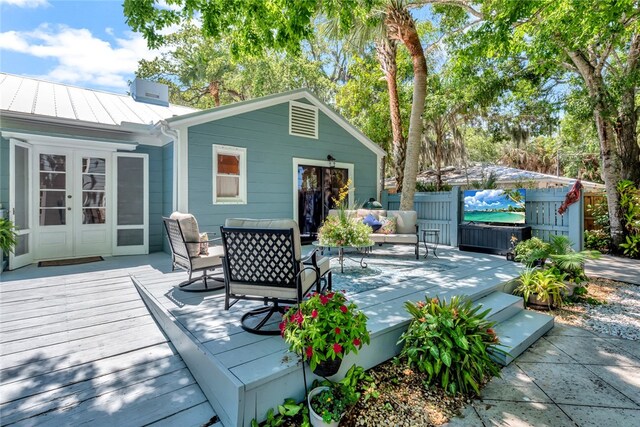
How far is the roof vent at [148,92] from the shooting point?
823 cm

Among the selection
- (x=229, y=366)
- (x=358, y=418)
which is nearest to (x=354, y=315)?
(x=358, y=418)

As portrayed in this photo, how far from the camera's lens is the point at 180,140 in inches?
232

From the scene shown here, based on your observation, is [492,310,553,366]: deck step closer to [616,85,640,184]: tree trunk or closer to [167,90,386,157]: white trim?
[167,90,386,157]: white trim

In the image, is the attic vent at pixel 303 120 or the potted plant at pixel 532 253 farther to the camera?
the attic vent at pixel 303 120

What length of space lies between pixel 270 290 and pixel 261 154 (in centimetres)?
485

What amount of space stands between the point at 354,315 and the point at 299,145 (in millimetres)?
6000

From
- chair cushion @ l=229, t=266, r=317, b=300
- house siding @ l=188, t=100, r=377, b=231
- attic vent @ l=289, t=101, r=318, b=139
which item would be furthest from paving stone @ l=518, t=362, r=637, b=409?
attic vent @ l=289, t=101, r=318, b=139

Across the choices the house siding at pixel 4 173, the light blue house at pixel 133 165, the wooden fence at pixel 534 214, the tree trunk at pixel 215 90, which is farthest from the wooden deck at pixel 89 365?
the tree trunk at pixel 215 90

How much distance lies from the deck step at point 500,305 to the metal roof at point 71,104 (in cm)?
686

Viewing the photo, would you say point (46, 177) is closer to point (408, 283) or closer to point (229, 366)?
point (229, 366)

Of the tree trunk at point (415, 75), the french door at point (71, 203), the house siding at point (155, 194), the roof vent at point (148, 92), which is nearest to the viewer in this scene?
the french door at point (71, 203)

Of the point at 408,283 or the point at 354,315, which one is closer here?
the point at 354,315

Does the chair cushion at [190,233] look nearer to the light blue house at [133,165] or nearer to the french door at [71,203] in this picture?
the light blue house at [133,165]

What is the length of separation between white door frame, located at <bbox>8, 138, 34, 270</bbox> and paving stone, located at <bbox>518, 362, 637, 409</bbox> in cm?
739
